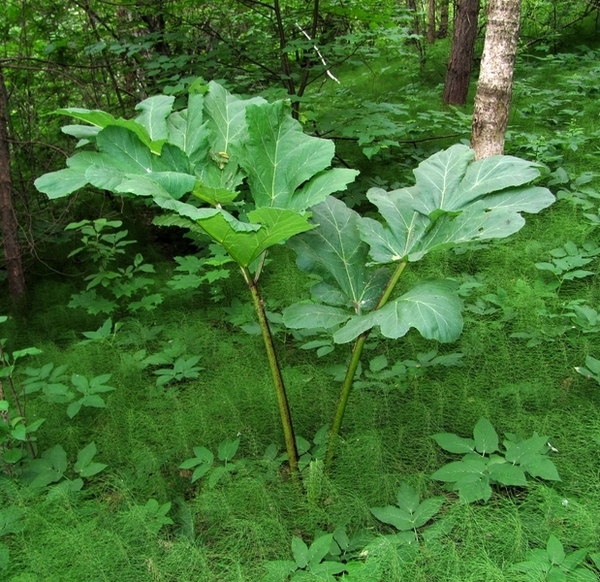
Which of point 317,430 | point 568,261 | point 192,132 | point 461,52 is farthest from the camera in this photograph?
point 461,52

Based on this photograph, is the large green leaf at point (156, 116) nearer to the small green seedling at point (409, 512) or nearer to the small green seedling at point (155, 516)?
the small green seedling at point (155, 516)

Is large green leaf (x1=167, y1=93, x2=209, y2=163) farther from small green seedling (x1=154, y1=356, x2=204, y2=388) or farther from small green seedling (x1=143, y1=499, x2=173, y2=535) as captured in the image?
small green seedling (x1=154, y1=356, x2=204, y2=388)

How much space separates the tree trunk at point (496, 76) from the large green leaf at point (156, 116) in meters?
2.54

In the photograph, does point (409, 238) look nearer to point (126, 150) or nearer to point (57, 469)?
point (126, 150)

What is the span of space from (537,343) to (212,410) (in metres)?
1.70

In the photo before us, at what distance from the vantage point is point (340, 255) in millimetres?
1902

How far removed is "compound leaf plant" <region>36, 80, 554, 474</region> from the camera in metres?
1.52

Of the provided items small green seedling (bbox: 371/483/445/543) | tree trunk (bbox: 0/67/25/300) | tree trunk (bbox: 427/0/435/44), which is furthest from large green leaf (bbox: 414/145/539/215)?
tree trunk (bbox: 427/0/435/44)

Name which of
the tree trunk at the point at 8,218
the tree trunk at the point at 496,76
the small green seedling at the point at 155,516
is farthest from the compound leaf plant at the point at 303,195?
the tree trunk at the point at 8,218

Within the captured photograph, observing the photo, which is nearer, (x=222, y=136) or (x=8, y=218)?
(x=222, y=136)

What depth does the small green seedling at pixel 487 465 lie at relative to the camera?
6.04ft

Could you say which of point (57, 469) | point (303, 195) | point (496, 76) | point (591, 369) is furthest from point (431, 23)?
point (57, 469)

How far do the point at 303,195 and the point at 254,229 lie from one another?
0.34 meters

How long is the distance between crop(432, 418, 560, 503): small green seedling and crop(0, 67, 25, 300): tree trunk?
353 cm
